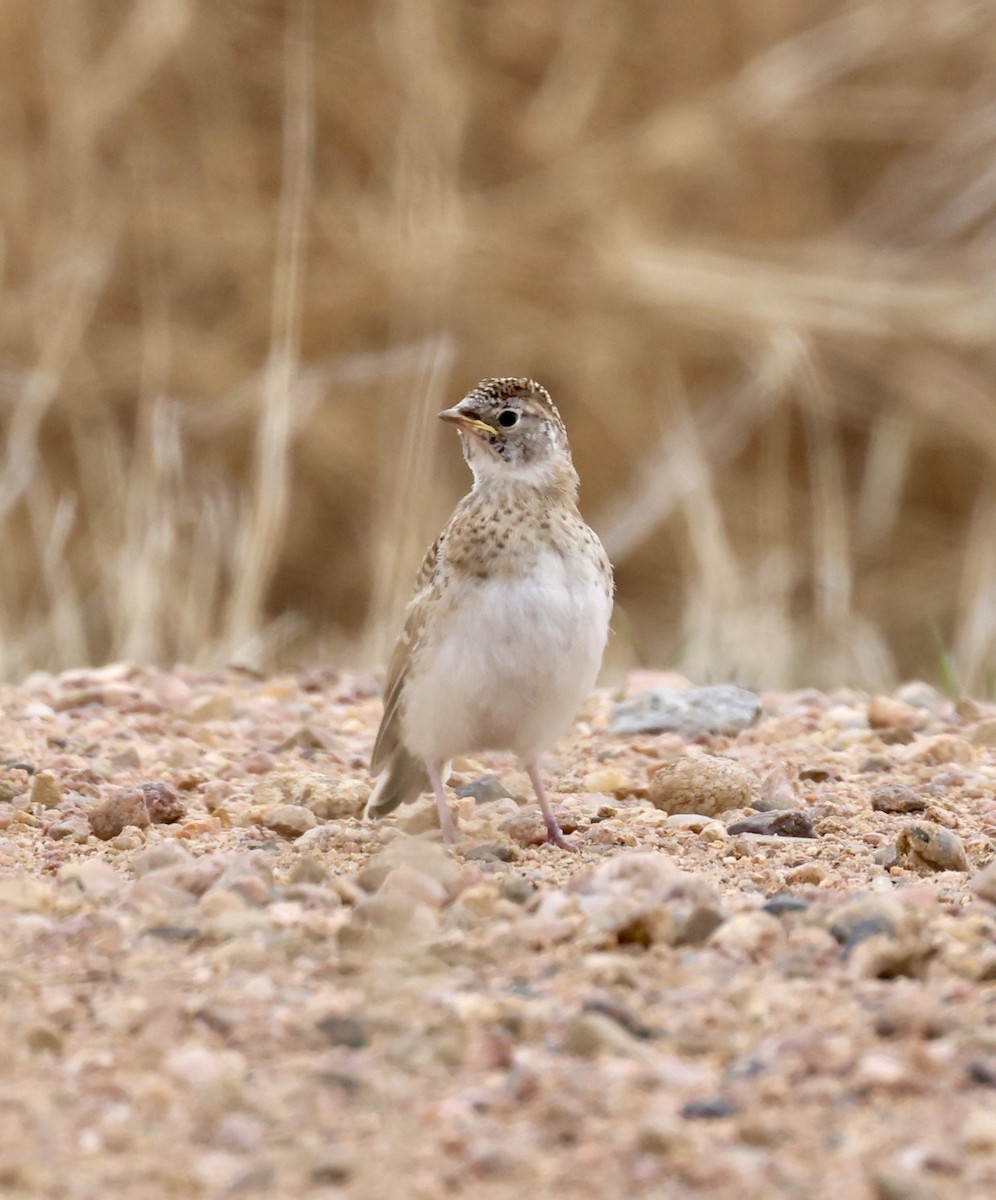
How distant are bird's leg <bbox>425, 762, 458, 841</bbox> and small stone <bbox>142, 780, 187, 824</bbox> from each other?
511mm

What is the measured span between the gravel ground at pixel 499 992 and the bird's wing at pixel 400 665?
0.33ft

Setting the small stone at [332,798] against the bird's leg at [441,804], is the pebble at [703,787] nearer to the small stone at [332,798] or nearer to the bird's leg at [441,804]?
the bird's leg at [441,804]

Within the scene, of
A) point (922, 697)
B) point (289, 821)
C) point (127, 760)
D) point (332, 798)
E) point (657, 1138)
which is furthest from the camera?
point (922, 697)

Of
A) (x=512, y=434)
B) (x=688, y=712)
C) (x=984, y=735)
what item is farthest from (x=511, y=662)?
(x=984, y=735)

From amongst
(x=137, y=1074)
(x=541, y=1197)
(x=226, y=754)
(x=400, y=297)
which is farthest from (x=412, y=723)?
(x=400, y=297)

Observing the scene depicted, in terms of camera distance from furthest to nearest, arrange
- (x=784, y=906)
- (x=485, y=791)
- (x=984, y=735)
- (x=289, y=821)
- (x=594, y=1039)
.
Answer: (x=984, y=735) < (x=485, y=791) < (x=289, y=821) < (x=784, y=906) < (x=594, y=1039)

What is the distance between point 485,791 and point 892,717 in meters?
1.02

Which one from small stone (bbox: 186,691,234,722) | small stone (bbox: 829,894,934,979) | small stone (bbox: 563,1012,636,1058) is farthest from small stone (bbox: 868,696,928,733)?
small stone (bbox: 563,1012,636,1058)

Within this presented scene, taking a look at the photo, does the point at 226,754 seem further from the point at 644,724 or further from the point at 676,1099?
the point at 676,1099

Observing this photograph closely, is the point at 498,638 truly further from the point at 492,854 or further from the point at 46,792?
the point at 46,792

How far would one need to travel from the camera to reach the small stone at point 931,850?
3.45 metres

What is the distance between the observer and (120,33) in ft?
34.4

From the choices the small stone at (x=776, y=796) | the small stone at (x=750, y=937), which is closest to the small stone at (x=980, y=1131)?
the small stone at (x=750, y=937)

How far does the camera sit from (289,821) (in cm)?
377
